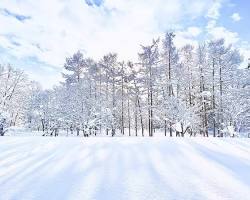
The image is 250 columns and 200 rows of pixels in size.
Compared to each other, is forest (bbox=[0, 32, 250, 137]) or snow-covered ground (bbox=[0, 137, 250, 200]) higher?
forest (bbox=[0, 32, 250, 137])

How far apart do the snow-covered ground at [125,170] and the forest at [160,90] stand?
17.4 m

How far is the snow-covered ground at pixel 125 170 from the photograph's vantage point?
293 centimetres

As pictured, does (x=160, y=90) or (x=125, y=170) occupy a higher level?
(x=160, y=90)

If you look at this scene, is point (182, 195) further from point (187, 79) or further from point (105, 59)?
point (105, 59)

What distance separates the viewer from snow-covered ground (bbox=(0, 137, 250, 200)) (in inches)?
115

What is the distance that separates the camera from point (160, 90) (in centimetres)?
2881

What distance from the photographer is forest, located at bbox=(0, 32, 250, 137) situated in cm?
2570

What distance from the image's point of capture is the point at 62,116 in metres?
30.5

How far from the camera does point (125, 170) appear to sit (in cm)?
376

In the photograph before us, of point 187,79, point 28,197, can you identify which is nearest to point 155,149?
point 28,197

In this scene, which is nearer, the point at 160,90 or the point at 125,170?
the point at 125,170

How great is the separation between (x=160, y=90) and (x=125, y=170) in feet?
83.4

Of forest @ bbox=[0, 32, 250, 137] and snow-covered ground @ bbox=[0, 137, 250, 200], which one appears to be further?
forest @ bbox=[0, 32, 250, 137]

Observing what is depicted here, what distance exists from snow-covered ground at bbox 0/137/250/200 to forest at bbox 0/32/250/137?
57.2ft
